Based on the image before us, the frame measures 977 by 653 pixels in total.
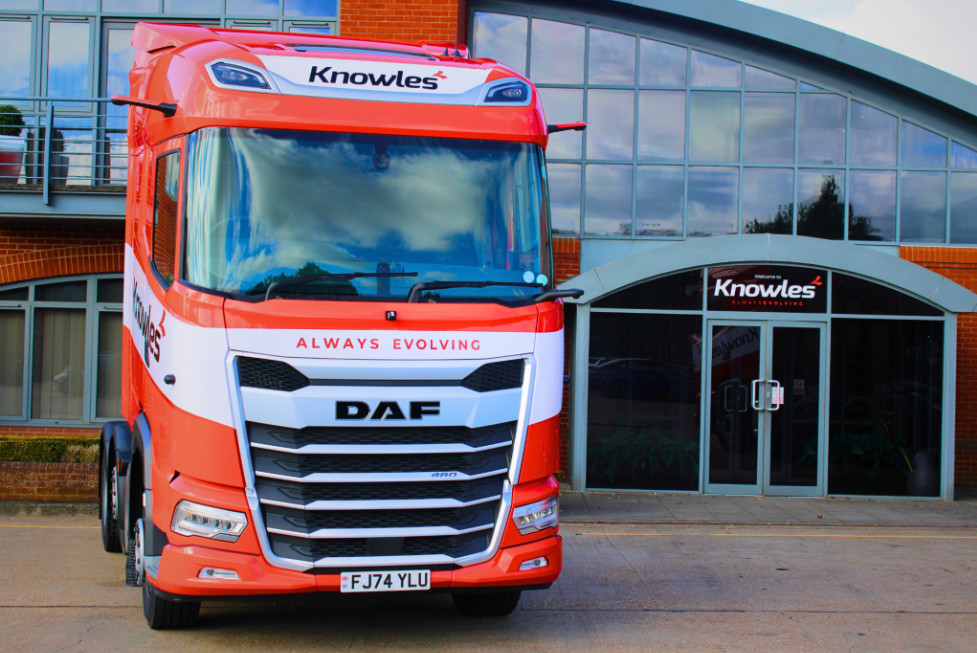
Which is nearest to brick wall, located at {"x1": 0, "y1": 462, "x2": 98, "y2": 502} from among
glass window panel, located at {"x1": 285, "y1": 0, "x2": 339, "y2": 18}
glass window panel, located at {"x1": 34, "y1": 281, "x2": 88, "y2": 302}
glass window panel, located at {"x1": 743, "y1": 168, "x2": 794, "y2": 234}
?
glass window panel, located at {"x1": 34, "y1": 281, "x2": 88, "y2": 302}

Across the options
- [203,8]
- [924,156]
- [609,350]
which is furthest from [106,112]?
[924,156]

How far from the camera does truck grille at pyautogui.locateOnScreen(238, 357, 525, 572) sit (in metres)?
5.21

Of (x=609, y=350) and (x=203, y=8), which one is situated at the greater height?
(x=203, y=8)

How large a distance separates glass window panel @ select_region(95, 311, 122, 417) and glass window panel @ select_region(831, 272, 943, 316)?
34.3ft

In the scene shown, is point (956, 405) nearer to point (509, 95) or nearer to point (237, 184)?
point (509, 95)

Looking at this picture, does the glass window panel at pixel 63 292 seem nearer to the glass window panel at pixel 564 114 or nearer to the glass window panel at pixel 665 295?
the glass window panel at pixel 564 114

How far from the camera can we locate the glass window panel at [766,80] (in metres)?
14.7

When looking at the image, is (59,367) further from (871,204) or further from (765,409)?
(871,204)

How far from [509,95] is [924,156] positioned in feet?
35.8

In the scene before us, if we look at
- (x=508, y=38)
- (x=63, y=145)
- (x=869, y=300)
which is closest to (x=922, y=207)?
(x=869, y=300)

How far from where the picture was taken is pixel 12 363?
14445 mm

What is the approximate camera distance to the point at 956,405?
14.4 meters

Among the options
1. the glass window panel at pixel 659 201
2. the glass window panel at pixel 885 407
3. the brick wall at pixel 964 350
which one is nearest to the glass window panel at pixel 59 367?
the glass window panel at pixel 659 201

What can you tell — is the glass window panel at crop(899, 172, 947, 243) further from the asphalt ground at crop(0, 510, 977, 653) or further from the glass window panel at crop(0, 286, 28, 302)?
the glass window panel at crop(0, 286, 28, 302)
